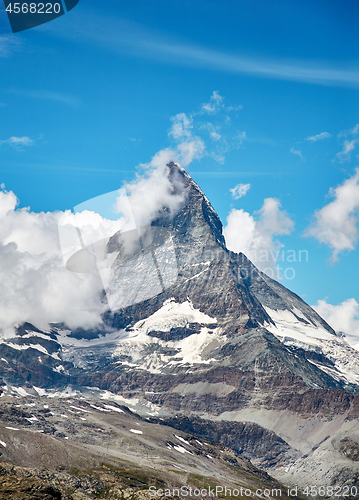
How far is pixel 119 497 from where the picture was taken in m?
90.0

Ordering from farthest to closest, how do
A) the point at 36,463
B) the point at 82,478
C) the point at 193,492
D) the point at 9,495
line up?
the point at 193,492 < the point at 36,463 < the point at 82,478 < the point at 9,495

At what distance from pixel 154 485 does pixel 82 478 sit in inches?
1099

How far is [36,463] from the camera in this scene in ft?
377

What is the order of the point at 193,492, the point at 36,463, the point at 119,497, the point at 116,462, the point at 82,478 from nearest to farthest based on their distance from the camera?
the point at 119,497
the point at 82,478
the point at 36,463
the point at 193,492
the point at 116,462

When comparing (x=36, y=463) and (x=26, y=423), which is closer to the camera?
(x=36, y=463)

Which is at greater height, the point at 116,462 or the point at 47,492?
the point at 47,492

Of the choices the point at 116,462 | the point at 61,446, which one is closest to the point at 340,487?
the point at 116,462

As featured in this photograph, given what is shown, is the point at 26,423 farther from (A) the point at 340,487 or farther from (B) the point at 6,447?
(A) the point at 340,487

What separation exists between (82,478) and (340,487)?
12716 cm

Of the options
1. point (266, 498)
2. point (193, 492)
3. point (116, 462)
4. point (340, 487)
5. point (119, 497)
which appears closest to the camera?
point (119, 497)

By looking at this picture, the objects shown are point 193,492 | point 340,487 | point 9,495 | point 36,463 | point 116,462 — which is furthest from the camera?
point 340,487

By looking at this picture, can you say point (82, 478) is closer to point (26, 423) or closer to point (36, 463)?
point (36, 463)

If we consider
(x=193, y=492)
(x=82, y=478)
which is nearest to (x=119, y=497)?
(x=82, y=478)

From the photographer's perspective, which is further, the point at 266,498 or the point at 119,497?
the point at 266,498
